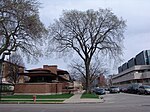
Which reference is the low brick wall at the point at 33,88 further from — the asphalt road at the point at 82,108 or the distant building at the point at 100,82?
the distant building at the point at 100,82

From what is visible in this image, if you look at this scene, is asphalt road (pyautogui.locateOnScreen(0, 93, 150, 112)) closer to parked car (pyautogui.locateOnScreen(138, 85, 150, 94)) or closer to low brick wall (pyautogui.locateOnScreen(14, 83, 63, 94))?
parked car (pyautogui.locateOnScreen(138, 85, 150, 94))

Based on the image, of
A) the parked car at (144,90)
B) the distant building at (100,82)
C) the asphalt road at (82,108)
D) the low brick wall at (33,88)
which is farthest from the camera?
the distant building at (100,82)

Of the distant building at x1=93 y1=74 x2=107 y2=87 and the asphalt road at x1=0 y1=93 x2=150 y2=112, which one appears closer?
the asphalt road at x1=0 y1=93 x2=150 y2=112

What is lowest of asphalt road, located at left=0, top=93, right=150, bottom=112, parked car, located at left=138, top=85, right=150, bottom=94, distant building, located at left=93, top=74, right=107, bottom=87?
asphalt road, located at left=0, top=93, right=150, bottom=112

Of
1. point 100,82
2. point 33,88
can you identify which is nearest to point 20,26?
point 33,88

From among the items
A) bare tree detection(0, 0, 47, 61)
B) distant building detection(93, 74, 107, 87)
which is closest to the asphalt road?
bare tree detection(0, 0, 47, 61)

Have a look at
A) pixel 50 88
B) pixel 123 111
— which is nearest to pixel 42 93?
pixel 50 88

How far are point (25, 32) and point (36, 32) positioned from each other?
1.70 metres

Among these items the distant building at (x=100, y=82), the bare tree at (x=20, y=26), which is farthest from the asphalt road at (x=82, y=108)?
the distant building at (x=100, y=82)

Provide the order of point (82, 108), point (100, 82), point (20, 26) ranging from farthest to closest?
1. point (100, 82)
2. point (20, 26)
3. point (82, 108)

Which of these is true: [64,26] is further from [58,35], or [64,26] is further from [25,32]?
[25,32]

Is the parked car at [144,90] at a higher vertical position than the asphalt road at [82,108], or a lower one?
higher

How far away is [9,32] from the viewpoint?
1309 inches

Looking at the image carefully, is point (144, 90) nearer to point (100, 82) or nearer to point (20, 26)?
point (20, 26)
